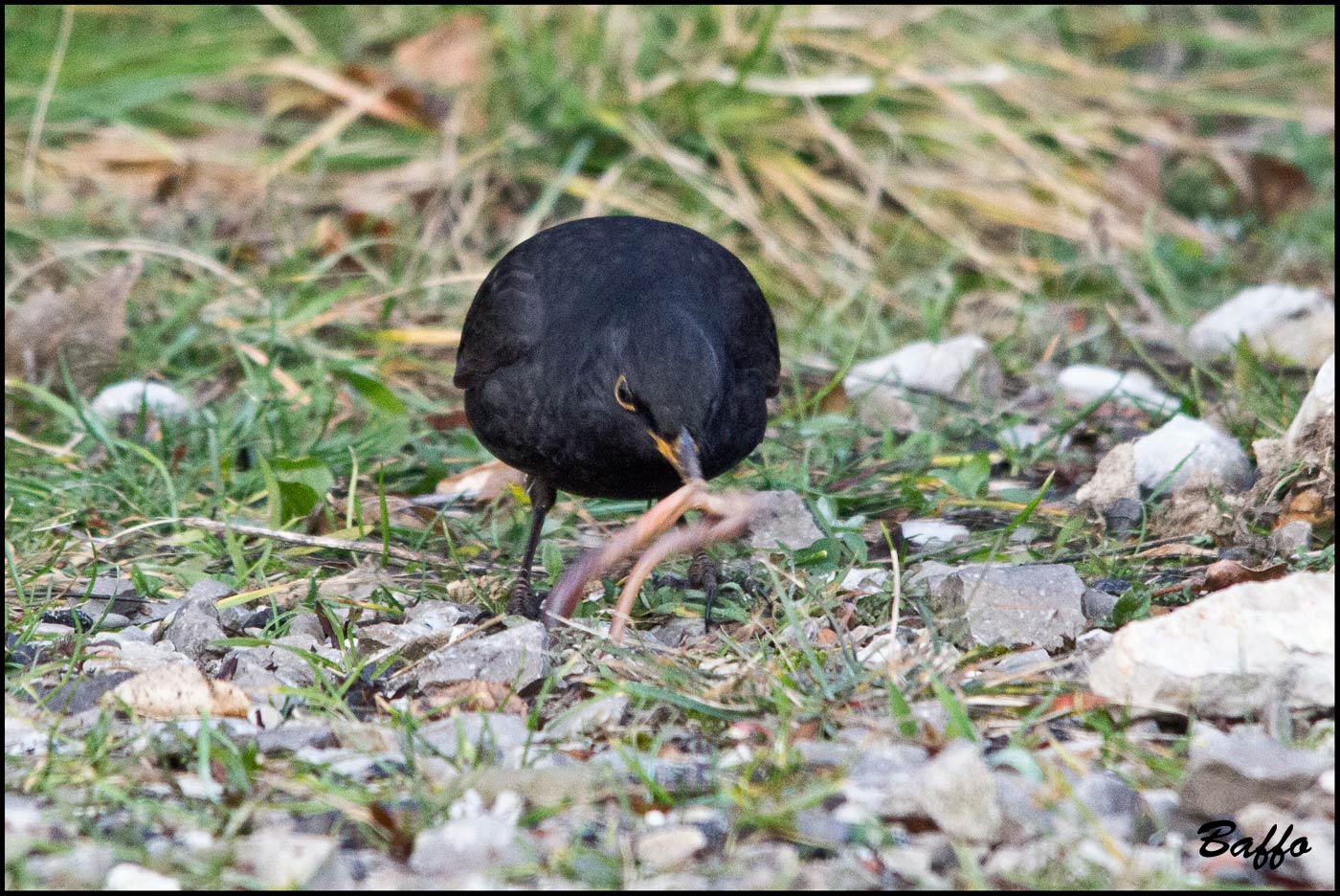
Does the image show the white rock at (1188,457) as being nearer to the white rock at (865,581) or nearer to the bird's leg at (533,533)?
the white rock at (865,581)

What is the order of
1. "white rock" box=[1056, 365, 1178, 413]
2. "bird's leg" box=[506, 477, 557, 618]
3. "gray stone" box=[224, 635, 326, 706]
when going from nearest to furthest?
"gray stone" box=[224, 635, 326, 706]
"bird's leg" box=[506, 477, 557, 618]
"white rock" box=[1056, 365, 1178, 413]

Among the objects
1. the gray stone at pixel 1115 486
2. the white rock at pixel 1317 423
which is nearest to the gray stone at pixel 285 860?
the gray stone at pixel 1115 486

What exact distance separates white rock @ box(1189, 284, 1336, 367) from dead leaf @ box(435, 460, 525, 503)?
268 cm

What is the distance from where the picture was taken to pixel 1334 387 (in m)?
3.86

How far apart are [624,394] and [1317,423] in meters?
1.85

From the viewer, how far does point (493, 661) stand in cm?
334

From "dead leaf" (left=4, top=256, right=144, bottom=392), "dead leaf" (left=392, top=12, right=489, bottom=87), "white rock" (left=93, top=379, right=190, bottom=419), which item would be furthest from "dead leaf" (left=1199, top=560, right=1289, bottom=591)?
"dead leaf" (left=392, top=12, right=489, bottom=87)

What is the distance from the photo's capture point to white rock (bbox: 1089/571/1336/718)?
2822mm

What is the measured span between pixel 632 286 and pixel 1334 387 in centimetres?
182

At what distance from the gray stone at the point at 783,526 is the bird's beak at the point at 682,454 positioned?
0.76 meters

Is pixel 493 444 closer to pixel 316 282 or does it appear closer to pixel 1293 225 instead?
pixel 316 282

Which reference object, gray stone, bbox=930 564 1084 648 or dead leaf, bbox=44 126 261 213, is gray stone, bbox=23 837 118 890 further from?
dead leaf, bbox=44 126 261 213

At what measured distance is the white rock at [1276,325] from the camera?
18.8 feet

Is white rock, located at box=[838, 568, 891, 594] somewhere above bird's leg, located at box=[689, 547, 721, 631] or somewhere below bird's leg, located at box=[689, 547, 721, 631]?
above
